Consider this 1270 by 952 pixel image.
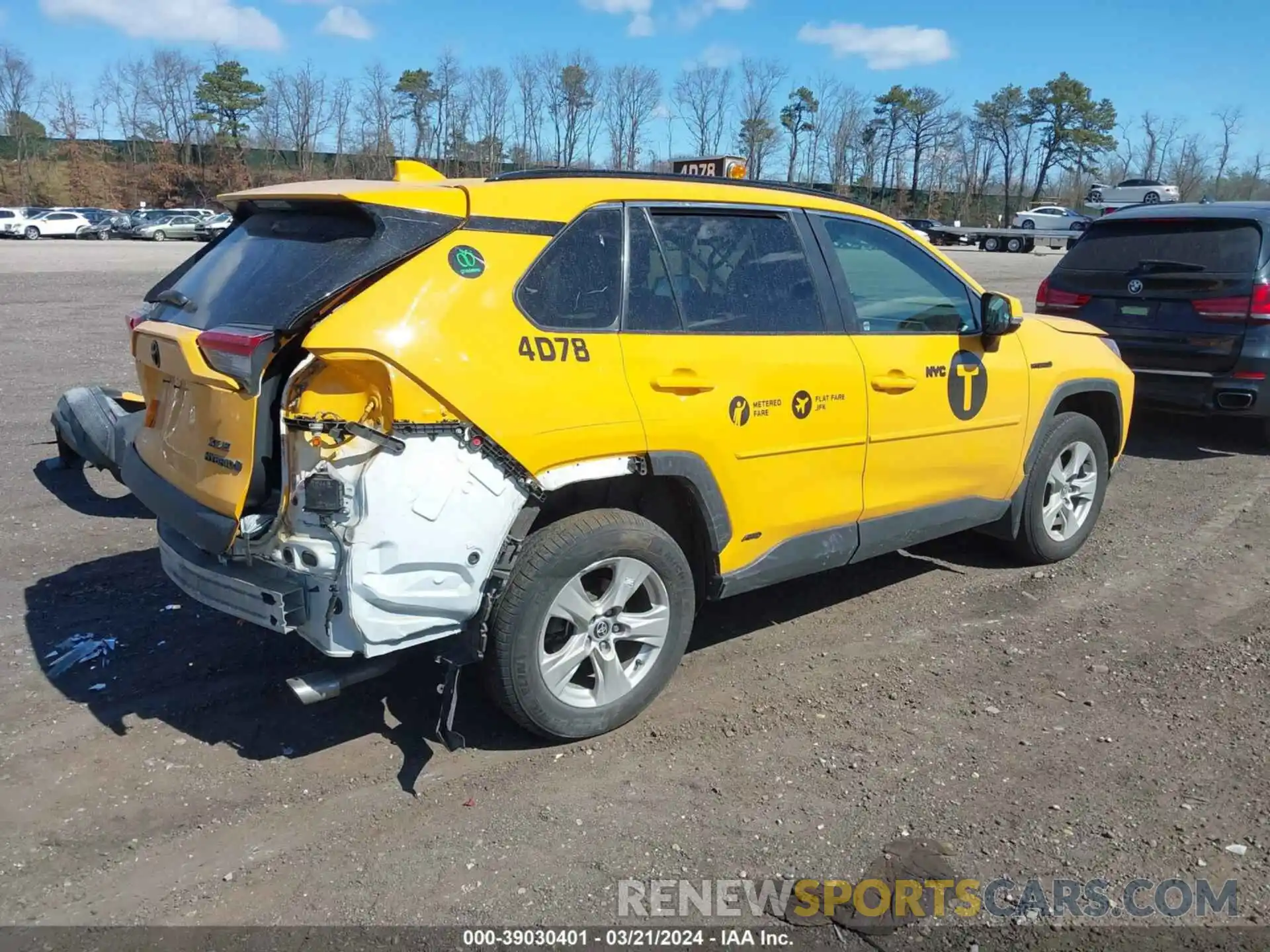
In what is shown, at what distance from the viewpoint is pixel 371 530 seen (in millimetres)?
3109

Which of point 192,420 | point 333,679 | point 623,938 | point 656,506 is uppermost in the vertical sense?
point 192,420

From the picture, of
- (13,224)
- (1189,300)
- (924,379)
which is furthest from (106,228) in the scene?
(924,379)

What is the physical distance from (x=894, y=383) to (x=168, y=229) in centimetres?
5133

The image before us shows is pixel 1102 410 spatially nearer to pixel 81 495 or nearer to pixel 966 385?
pixel 966 385

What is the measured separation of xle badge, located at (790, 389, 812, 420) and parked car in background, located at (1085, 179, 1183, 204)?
53294 millimetres

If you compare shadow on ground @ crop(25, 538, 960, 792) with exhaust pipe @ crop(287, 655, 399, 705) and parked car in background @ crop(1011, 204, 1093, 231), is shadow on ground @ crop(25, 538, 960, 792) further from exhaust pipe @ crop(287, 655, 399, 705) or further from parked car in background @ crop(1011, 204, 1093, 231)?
parked car in background @ crop(1011, 204, 1093, 231)

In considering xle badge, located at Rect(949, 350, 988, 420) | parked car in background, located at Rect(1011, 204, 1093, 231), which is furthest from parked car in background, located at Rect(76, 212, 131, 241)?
xle badge, located at Rect(949, 350, 988, 420)

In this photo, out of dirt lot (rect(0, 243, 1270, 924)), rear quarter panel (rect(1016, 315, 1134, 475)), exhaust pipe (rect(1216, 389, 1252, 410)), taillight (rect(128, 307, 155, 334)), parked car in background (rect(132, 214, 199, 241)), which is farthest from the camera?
parked car in background (rect(132, 214, 199, 241))

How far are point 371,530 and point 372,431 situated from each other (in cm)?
30

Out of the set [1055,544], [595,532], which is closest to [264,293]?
[595,532]

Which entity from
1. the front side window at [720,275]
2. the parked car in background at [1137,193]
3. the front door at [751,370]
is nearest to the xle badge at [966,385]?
the front door at [751,370]

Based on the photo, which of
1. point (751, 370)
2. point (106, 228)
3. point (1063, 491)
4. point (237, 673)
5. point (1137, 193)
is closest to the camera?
point (751, 370)

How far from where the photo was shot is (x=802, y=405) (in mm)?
4109

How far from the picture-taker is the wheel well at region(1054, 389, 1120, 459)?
5863mm
